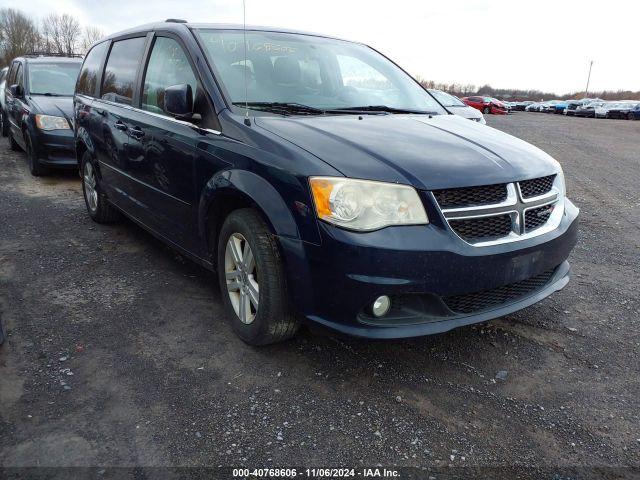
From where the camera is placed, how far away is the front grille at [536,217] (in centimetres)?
273

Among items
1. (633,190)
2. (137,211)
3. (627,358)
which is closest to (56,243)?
(137,211)

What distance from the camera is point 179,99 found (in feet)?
9.87

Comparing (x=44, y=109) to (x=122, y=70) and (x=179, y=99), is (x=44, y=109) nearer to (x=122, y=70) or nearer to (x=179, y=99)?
(x=122, y=70)

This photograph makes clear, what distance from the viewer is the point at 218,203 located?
9.98 feet

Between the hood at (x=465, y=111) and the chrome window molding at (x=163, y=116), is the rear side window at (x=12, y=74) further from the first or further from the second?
the hood at (x=465, y=111)

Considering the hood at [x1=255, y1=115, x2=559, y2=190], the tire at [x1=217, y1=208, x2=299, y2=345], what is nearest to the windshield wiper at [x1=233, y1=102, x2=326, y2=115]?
the hood at [x1=255, y1=115, x2=559, y2=190]

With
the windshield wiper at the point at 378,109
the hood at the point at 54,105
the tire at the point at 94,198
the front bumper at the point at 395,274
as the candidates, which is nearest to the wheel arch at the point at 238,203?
the front bumper at the point at 395,274

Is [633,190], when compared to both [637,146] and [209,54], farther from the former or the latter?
[637,146]

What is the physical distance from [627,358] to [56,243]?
468cm

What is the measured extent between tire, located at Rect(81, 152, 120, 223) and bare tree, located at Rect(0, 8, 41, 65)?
6170 cm

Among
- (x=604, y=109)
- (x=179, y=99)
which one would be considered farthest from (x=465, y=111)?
(x=604, y=109)

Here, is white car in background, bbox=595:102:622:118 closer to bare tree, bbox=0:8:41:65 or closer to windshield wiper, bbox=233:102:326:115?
windshield wiper, bbox=233:102:326:115

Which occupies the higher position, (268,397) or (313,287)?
(313,287)

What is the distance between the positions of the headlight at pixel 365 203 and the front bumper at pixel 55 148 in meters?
6.22
